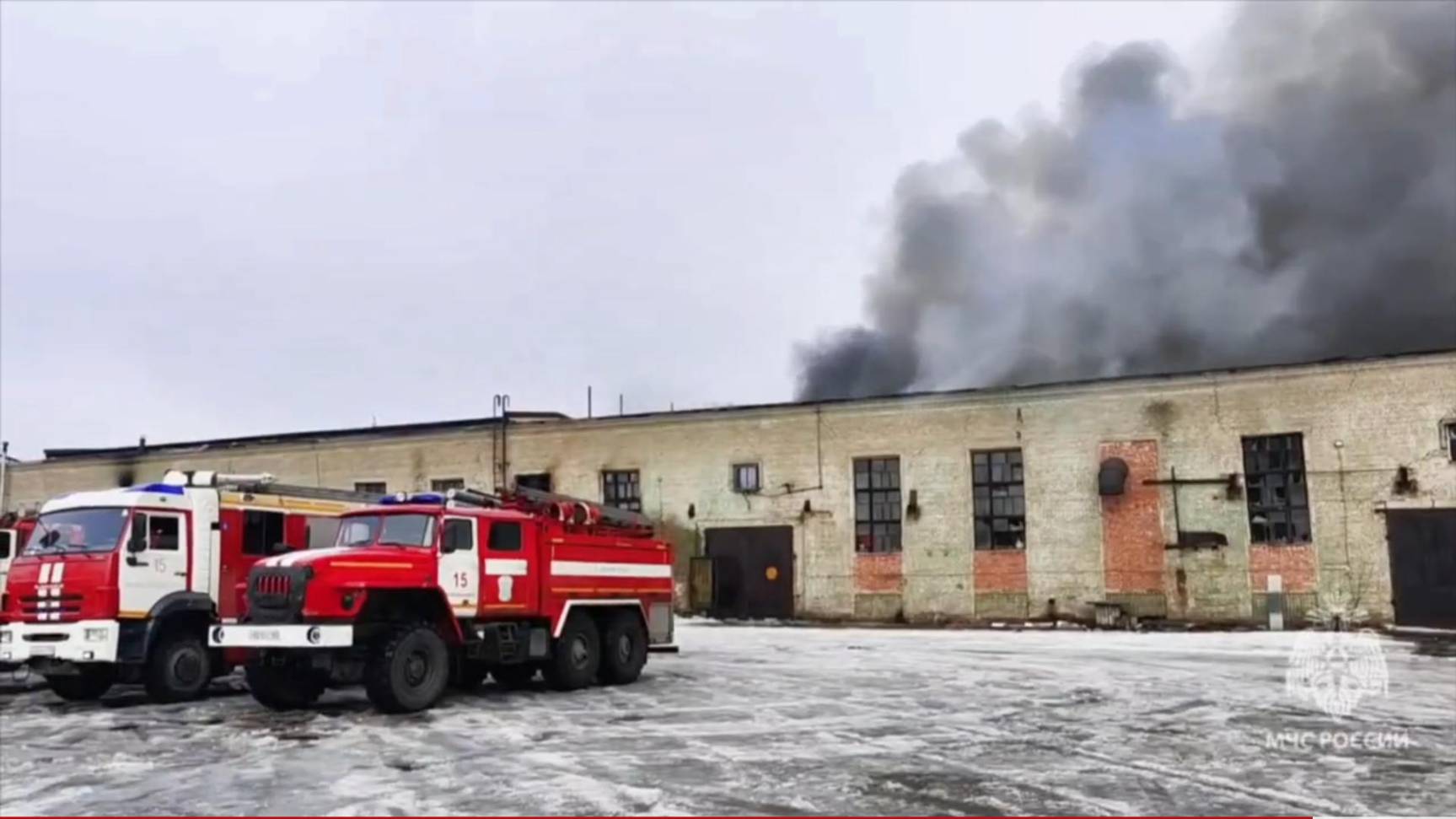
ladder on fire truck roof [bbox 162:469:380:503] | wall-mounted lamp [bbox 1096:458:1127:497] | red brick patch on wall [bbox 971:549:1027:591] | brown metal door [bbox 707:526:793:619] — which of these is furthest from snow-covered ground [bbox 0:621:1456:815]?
brown metal door [bbox 707:526:793:619]

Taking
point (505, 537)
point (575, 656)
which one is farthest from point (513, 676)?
point (505, 537)

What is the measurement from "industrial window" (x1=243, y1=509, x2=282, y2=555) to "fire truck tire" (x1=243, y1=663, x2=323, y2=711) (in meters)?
2.53

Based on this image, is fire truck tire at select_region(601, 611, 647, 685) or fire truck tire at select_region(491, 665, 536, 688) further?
fire truck tire at select_region(601, 611, 647, 685)

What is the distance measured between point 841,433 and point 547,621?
607 inches

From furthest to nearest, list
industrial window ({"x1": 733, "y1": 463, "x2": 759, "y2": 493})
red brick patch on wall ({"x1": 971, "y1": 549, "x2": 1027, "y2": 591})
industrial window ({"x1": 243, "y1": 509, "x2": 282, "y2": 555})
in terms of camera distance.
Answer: industrial window ({"x1": 733, "y1": 463, "x2": 759, "y2": 493})
red brick patch on wall ({"x1": 971, "y1": 549, "x2": 1027, "y2": 591})
industrial window ({"x1": 243, "y1": 509, "x2": 282, "y2": 555})

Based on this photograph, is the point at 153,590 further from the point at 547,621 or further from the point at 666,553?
the point at 666,553

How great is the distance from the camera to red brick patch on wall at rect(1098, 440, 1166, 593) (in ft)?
82.4

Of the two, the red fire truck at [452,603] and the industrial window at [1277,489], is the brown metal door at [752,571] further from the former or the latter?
the red fire truck at [452,603]

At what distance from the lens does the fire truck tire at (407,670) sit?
12.1m

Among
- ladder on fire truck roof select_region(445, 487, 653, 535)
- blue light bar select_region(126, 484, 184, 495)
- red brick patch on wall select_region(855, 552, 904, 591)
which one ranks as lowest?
red brick patch on wall select_region(855, 552, 904, 591)

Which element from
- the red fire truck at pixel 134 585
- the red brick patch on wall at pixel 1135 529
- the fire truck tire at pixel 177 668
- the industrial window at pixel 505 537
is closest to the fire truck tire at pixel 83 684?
the red fire truck at pixel 134 585

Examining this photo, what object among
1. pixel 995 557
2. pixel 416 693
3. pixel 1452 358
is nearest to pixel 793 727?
pixel 416 693

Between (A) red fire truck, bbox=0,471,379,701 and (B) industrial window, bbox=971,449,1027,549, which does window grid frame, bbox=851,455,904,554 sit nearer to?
(B) industrial window, bbox=971,449,1027,549

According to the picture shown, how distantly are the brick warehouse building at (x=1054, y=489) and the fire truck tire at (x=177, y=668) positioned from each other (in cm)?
1670
